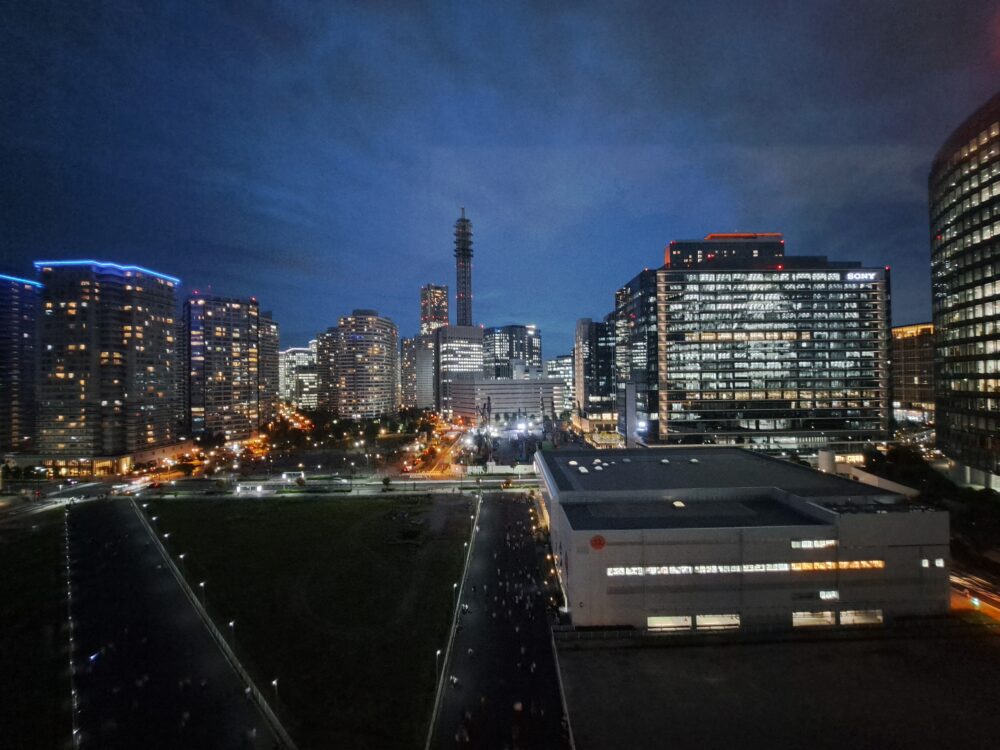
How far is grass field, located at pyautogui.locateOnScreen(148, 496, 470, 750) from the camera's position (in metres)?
21.0

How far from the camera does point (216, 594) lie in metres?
32.3

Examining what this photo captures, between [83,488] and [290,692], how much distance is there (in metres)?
61.9

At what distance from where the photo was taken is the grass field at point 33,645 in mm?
20172

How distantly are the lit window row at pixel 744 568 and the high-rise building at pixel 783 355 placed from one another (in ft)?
160

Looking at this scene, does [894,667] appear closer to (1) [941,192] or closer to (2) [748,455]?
(2) [748,455]

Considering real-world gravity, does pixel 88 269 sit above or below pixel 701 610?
above

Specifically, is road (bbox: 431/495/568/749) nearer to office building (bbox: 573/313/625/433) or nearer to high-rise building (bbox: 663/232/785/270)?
high-rise building (bbox: 663/232/785/270)

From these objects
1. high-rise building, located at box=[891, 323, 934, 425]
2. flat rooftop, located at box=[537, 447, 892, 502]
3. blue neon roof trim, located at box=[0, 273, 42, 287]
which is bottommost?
flat rooftop, located at box=[537, 447, 892, 502]

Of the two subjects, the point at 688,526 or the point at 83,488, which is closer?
the point at 688,526

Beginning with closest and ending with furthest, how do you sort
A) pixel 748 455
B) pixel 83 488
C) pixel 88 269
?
pixel 748 455
pixel 83 488
pixel 88 269

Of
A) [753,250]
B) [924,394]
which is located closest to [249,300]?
[753,250]

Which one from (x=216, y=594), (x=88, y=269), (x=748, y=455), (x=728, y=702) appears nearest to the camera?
(x=728, y=702)

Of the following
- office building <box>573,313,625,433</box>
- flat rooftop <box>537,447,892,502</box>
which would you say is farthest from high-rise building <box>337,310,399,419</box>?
flat rooftop <box>537,447,892,502</box>

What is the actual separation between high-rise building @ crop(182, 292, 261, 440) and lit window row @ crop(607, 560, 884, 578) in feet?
307
